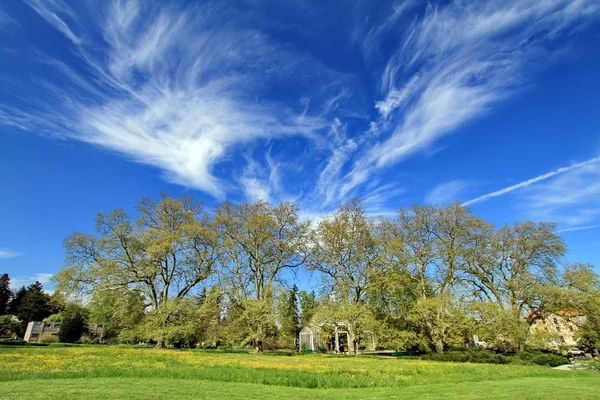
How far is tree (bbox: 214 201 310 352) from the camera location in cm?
3597

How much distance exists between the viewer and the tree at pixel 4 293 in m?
72.8

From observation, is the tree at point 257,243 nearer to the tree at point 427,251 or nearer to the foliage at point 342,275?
the foliage at point 342,275

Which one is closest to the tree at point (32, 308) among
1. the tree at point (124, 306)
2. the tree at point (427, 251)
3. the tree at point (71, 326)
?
the tree at point (71, 326)

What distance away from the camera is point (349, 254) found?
35.8 metres

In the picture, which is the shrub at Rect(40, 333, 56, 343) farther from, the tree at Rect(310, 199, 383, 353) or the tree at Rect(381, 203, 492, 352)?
the tree at Rect(381, 203, 492, 352)

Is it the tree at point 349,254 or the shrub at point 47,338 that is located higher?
the tree at point 349,254

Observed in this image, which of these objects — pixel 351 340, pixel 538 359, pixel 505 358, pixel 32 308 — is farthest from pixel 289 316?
pixel 32 308

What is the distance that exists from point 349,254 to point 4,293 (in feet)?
277

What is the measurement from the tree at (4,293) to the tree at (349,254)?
79364mm

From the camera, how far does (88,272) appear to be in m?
31.4

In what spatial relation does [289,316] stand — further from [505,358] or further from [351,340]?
[505,358]

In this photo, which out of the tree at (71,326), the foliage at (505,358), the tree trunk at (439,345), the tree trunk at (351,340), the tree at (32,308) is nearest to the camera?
the foliage at (505,358)

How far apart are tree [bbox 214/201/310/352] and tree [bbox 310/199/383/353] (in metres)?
2.40

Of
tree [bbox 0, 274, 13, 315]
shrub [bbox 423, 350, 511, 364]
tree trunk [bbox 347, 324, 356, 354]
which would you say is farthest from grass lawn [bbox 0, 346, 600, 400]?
tree [bbox 0, 274, 13, 315]
